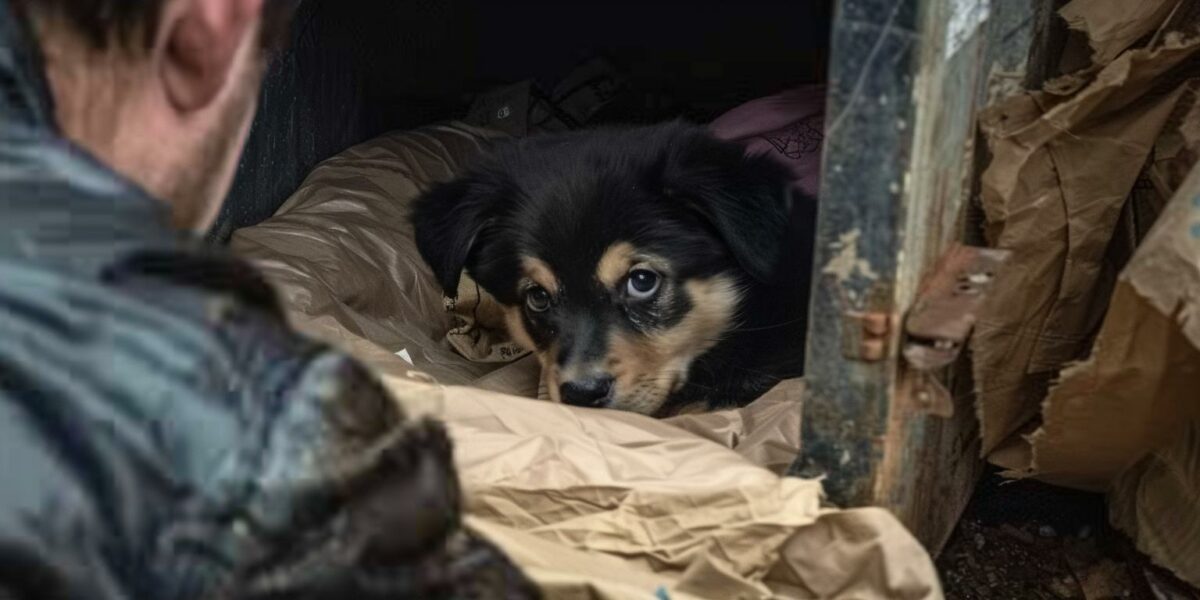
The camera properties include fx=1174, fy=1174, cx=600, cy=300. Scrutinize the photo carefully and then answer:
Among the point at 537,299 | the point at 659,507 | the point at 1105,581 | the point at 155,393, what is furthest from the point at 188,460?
the point at 1105,581

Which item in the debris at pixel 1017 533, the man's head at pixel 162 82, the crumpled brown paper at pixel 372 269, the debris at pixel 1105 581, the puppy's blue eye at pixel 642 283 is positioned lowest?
the debris at pixel 1017 533

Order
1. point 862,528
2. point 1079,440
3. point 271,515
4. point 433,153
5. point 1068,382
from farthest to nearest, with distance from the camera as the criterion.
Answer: point 433,153, point 1079,440, point 1068,382, point 862,528, point 271,515

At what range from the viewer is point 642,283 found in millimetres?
2572

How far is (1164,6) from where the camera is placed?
6.79 ft

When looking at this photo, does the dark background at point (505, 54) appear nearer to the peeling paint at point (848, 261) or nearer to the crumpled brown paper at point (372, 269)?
the crumpled brown paper at point (372, 269)

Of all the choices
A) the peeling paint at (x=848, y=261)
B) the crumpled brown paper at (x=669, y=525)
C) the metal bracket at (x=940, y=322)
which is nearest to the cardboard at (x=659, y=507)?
the crumpled brown paper at (x=669, y=525)

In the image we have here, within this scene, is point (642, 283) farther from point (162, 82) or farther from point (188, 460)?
point (188, 460)

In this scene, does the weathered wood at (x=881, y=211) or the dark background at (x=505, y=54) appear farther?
the dark background at (x=505, y=54)

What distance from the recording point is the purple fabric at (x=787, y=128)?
305cm

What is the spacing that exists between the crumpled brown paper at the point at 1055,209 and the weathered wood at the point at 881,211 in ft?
0.50

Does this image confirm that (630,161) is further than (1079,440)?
Yes

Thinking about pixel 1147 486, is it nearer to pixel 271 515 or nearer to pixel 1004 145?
pixel 1004 145

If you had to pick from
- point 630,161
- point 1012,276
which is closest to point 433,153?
point 630,161

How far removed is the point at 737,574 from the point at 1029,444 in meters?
0.71
